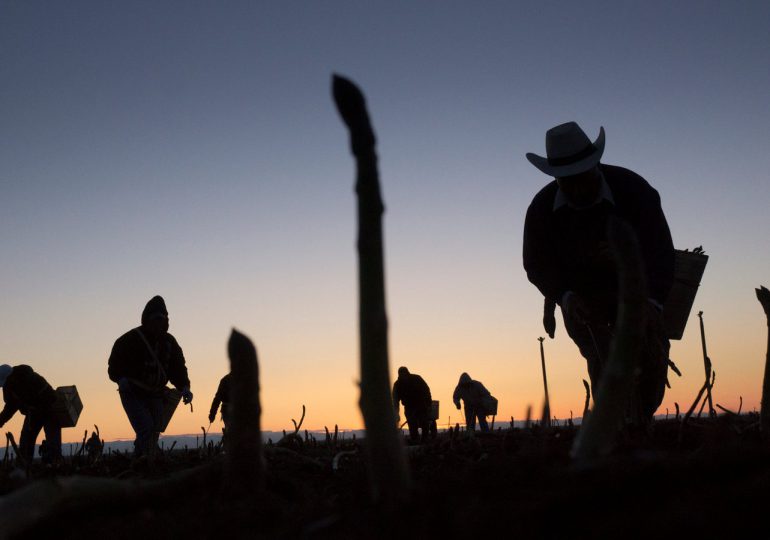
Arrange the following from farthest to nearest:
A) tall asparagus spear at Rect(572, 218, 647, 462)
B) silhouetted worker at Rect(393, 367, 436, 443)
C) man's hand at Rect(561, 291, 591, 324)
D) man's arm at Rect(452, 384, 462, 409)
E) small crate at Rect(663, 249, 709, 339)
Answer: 1. man's arm at Rect(452, 384, 462, 409)
2. silhouetted worker at Rect(393, 367, 436, 443)
3. small crate at Rect(663, 249, 709, 339)
4. man's hand at Rect(561, 291, 591, 324)
5. tall asparagus spear at Rect(572, 218, 647, 462)

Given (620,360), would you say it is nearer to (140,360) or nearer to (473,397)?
(140,360)

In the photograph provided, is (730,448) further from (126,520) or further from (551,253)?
(551,253)

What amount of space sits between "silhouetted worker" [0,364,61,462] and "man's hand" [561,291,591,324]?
9832mm

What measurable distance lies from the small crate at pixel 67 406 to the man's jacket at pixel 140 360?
4.04m

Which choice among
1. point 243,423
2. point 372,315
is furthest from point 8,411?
point 372,315

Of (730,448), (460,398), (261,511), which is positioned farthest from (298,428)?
(460,398)

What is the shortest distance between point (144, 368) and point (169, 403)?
94cm

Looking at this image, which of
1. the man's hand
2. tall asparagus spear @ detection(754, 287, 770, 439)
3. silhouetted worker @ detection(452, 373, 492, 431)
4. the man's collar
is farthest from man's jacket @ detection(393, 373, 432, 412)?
tall asparagus spear @ detection(754, 287, 770, 439)

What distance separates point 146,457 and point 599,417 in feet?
13.2

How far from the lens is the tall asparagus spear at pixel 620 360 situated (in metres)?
1.84

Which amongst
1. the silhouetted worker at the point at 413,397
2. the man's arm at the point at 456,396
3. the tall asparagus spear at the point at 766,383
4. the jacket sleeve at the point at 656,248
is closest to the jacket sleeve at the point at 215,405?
the silhouetted worker at the point at 413,397

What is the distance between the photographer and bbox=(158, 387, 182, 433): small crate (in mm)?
10070

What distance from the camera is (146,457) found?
5.02 metres

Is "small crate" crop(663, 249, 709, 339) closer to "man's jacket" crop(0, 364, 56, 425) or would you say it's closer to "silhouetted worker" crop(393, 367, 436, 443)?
"man's jacket" crop(0, 364, 56, 425)
